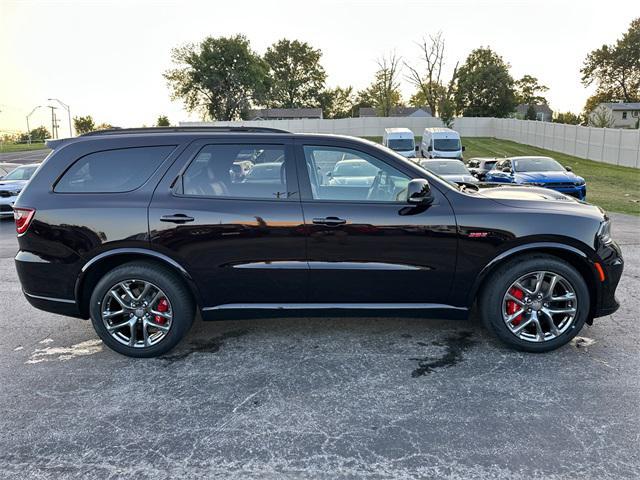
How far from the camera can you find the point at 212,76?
2490 inches

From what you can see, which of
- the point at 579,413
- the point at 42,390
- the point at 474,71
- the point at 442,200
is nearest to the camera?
the point at 579,413

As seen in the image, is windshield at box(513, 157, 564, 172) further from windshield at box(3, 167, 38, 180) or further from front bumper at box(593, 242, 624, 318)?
windshield at box(3, 167, 38, 180)

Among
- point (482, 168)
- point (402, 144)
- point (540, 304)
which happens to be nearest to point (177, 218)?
point (540, 304)

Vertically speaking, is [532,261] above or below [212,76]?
below

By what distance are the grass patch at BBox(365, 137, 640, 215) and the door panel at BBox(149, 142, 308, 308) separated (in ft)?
38.9

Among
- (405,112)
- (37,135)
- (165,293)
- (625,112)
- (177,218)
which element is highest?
(405,112)

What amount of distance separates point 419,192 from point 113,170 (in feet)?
8.23

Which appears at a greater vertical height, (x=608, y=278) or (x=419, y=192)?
(x=419, y=192)

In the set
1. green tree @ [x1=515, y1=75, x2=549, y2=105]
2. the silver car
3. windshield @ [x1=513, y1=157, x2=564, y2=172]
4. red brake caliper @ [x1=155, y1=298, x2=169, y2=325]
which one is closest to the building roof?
green tree @ [x1=515, y1=75, x2=549, y2=105]

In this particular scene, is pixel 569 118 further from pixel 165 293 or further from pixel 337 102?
pixel 165 293

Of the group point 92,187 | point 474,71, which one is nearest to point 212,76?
point 474,71

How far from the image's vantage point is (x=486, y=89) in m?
61.3

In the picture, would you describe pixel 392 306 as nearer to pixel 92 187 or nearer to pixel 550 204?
pixel 550 204

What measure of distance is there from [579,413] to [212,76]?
65.8 metres
